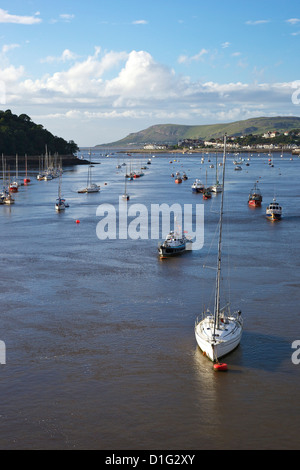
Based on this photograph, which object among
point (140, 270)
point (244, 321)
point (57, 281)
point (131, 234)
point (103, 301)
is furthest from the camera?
point (131, 234)

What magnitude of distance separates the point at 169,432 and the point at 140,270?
87.9 feet

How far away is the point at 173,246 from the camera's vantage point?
184 ft

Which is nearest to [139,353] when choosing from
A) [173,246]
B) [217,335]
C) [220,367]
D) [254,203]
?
[217,335]

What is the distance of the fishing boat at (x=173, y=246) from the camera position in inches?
2168

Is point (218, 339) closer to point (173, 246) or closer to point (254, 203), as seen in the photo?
point (173, 246)

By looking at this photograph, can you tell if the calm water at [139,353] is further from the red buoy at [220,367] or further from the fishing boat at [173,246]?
the fishing boat at [173,246]

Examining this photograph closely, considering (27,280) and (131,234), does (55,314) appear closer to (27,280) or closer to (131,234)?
(27,280)

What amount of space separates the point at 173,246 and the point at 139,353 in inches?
1020

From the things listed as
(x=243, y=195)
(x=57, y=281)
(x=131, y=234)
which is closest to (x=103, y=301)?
(x=57, y=281)

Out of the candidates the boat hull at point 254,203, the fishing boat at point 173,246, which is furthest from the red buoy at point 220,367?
the boat hull at point 254,203

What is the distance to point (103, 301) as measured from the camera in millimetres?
40250

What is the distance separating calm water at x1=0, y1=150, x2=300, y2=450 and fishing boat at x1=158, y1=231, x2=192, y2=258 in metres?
1.07

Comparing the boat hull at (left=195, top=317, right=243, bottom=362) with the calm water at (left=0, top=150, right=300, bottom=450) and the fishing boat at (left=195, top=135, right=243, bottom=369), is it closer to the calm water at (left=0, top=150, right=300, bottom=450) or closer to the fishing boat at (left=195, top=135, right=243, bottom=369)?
the fishing boat at (left=195, top=135, right=243, bottom=369)

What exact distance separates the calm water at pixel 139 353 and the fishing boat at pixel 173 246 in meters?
1.07
